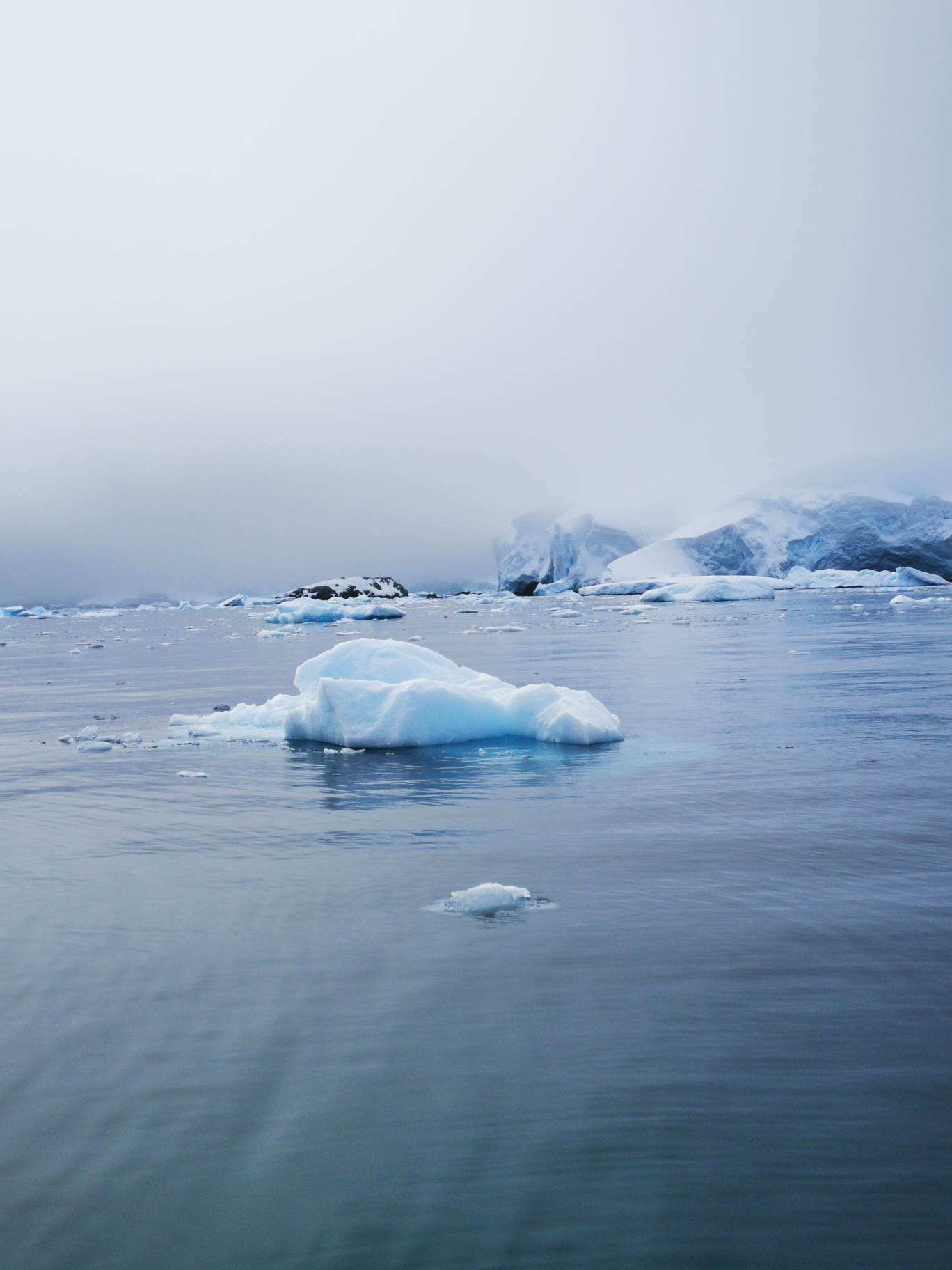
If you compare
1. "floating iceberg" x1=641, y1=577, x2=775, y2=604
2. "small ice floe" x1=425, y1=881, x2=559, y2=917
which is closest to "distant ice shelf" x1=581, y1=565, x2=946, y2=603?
"floating iceberg" x1=641, y1=577, x2=775, y2=604

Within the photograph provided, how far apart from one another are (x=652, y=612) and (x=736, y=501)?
47208mm

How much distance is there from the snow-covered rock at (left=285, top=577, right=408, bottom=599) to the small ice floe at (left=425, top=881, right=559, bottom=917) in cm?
8613

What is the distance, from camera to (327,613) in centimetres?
5375

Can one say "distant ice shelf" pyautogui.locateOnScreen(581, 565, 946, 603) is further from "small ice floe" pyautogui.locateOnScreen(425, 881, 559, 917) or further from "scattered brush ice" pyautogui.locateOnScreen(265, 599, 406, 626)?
"small ice floe" pyautogui.locateOnScreen(425, 881, 559, 917)

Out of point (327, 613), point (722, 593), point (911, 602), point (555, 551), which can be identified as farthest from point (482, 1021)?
point (555, 551)

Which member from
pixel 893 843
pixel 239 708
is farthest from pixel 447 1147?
pixel 239 708

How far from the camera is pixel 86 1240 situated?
2.67 m

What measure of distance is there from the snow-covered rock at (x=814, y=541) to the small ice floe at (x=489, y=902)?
78.6 m

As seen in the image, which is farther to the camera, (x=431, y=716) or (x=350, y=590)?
(x=350, y=590)

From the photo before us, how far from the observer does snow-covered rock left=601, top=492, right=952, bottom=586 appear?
79.7m

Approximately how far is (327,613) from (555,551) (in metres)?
43.9

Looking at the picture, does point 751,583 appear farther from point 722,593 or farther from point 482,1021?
point 482,1021

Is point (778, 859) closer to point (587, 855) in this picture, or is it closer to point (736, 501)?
point (587, 855)

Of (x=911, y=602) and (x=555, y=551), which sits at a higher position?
(x=555, y=551)
